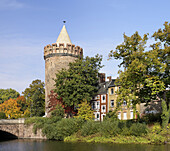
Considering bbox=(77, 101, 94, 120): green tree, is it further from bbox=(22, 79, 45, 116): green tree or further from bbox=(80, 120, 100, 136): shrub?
bbox=(22, 79, 45, 116): green tree

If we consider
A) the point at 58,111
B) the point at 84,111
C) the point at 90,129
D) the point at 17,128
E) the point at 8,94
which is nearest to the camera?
the point at 90,129

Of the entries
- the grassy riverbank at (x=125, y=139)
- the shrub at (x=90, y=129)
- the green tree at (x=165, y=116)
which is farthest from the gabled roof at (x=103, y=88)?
the green tree at (x=165, y=116)

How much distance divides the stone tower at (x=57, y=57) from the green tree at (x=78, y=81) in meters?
5.34

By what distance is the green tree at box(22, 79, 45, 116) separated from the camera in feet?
193

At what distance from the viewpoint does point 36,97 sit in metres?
59.2

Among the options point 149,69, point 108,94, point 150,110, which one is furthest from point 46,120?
point 149,69

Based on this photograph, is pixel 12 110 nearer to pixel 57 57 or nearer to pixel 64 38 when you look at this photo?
pixel 57 57

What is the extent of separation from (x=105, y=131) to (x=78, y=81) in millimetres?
14115

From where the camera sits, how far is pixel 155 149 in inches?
1002

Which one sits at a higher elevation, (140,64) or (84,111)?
(140,64)

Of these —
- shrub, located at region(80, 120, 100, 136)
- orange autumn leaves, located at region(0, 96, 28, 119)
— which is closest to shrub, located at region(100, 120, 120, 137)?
shrub, located at region(80, 120, 100, 136)

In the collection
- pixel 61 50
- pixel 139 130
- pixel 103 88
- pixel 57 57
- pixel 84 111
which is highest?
pixel 61 50

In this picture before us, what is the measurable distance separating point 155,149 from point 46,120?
24359 millimetres

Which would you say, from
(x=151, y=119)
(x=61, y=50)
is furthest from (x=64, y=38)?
(x=151, y=119)
